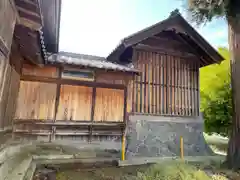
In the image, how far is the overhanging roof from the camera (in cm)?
796

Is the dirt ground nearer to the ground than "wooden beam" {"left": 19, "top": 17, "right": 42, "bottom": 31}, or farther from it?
nearer to the ground

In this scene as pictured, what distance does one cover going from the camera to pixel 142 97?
8.35m

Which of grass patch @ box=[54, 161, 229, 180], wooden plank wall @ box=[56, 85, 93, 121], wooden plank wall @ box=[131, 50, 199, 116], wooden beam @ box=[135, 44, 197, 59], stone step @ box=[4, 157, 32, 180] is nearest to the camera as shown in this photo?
stone step @ box=[4, 157, 32, 180]

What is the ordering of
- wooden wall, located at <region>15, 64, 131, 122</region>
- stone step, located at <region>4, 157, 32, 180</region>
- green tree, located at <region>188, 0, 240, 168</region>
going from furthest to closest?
wooden wall, located at <region>15, 64, 131, 122</region> < green tree, located at <region>188, 0, 240, 168</region> < stone step, located at <region>4, 157, 32, 180</region>

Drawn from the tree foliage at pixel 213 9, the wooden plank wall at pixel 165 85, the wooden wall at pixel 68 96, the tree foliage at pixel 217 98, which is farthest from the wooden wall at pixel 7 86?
the tree foliage at pixel 217 98

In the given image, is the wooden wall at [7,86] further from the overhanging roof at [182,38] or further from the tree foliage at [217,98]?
the tree foliage at [217,98]

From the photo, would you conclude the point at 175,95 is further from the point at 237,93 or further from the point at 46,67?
the point at 46,67

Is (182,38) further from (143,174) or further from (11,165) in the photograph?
(11,165)

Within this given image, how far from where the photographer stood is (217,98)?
41.9 feet

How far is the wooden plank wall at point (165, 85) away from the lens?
331 inches

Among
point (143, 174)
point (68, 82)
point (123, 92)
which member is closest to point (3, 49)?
point (68, 82)

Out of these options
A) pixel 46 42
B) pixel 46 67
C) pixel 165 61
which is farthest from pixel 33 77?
pixel 165 61

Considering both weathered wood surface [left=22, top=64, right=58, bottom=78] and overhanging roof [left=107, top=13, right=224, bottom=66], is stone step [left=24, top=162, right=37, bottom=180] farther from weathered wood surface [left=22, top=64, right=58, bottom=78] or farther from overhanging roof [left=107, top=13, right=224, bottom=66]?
overhanging roof [left=107, top=13, right=224, bottom=66]

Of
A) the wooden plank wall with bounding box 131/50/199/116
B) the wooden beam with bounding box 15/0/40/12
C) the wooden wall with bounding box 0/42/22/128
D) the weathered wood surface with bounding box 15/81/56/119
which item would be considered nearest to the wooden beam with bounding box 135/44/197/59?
the wooden plank wall with bounding box 131/50/199/116
